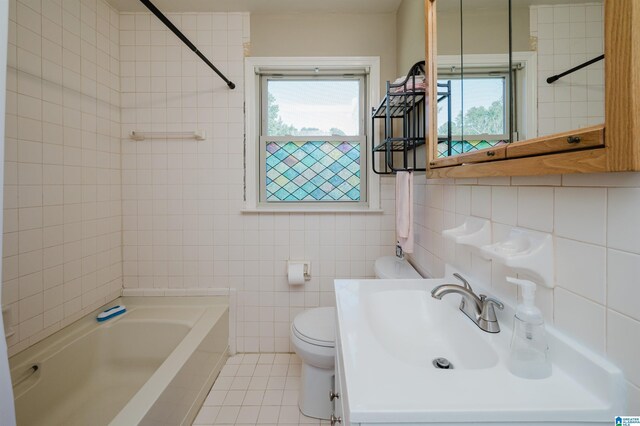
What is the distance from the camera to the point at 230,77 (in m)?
1.95

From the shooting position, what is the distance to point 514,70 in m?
0.71

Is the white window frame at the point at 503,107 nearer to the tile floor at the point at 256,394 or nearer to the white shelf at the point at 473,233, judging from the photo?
the white shelf at the point at 473,233

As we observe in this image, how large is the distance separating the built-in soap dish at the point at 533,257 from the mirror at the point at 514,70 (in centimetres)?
24

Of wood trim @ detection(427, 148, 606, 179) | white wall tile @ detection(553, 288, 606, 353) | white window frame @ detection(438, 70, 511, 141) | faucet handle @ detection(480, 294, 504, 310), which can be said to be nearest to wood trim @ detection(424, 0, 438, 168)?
white window frame @ detection(438, 70, 511, 141)

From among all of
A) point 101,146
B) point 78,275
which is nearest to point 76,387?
point 78,275

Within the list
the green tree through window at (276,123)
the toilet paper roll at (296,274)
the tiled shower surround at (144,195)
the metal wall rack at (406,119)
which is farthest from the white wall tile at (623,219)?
the green tree through window at (276,123)

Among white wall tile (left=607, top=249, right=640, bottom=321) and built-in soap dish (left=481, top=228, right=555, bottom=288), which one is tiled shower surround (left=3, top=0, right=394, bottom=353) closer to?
built-in soap dish (left=481, top=228, right=555, bottom=288)

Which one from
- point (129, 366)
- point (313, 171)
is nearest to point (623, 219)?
point (313, 171)

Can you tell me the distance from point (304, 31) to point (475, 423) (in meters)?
2.22

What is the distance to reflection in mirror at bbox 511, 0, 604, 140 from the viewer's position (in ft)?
1.63

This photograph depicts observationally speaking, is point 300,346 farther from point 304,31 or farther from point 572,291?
point 304,31

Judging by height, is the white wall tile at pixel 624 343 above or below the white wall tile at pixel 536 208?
below

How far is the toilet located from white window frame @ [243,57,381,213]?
0.67 m

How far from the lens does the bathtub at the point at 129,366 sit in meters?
1.24
